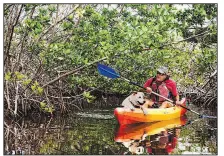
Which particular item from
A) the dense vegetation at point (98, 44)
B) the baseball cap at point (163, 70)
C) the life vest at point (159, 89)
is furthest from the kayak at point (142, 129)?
the baseball cap at point (163, 70)

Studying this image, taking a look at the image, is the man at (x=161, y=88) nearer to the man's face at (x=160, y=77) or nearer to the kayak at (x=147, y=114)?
the man's face at (x=160, y=77)

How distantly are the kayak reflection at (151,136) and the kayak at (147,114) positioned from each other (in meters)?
0.05

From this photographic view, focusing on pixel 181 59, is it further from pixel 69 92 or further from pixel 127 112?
pixel 69 92

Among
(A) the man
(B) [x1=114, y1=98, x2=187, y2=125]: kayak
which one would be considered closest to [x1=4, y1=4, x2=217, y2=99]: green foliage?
(A) the man

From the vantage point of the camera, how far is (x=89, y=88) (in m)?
7.94

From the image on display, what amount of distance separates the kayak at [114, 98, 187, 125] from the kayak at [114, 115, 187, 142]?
0.17 ft

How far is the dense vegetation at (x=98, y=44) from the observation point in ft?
20.5

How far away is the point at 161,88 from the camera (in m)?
6.96

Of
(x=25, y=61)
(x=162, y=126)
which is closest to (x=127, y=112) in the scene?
(x=162, y=126)

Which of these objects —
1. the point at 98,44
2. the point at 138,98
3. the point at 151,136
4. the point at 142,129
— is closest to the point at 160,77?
the point at 138,98

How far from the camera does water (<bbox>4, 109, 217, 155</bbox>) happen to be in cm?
545

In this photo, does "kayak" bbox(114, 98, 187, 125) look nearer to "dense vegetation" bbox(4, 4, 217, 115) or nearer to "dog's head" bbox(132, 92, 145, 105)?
"dog's head" bbox(132, 92, 145, 105)

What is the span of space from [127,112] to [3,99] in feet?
4.95

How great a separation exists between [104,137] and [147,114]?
898 millimetres
